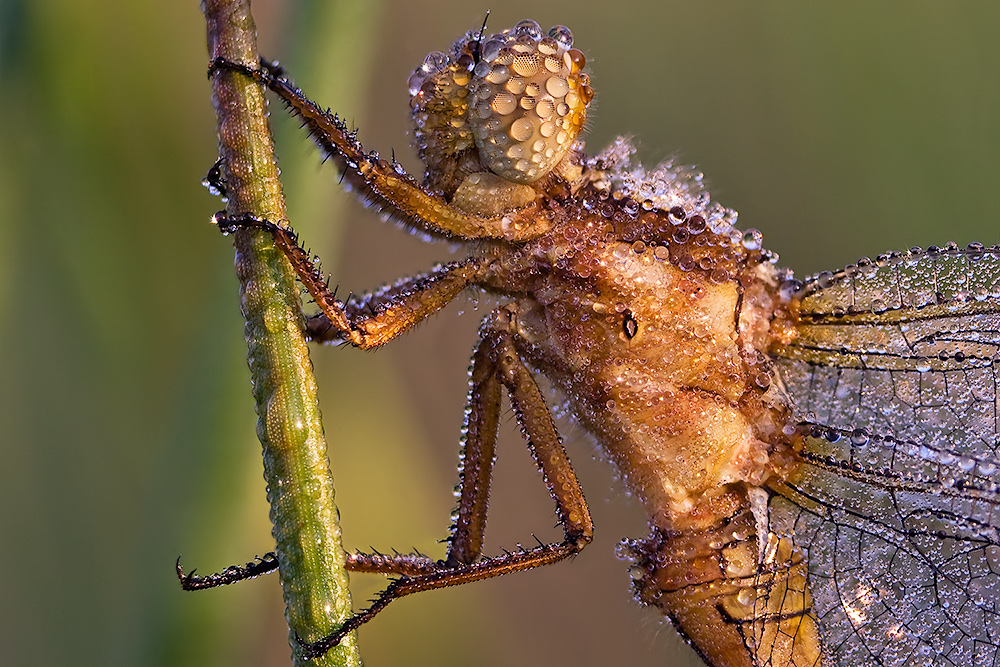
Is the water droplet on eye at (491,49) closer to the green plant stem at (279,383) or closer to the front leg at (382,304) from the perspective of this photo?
the front leg at (382,304)

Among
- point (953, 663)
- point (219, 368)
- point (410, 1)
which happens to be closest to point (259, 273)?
point (219, 368)

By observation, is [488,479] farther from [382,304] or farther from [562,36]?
[562,36]

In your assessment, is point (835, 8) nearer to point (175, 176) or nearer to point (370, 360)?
point (370, 360)

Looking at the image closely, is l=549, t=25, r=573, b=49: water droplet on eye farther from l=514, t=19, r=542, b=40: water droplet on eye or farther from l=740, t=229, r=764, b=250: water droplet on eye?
l=740, t=229, r=764, b=250: water droplet on eye

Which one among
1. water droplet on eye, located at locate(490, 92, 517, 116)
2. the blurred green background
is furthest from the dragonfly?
the blurred green background

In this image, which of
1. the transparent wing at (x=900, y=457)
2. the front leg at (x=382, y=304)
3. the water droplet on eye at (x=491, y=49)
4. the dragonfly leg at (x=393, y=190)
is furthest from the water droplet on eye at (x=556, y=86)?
the transparent wing at (x=900, y=457)
